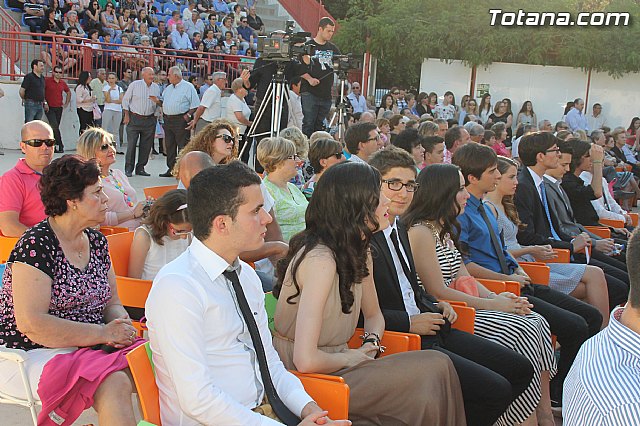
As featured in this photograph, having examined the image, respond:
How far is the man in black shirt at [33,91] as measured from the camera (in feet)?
42.2

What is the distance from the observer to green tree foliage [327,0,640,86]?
20.1m

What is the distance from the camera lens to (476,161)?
16.5 ft

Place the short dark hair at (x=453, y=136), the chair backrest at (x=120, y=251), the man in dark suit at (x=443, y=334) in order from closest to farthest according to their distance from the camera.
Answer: the man in dark suit at (x=443, y=334) < the chair backrest at (x=120, y=251) < the short dark hair at (x=453, y=136)

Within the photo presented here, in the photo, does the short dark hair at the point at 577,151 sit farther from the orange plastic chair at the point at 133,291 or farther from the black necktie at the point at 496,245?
the orange plastic chair at the point at 133,291

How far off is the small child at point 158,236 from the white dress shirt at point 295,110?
5.89m

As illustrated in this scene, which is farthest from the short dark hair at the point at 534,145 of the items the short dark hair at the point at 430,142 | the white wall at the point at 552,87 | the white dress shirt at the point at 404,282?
the white wall at the point at 552,87

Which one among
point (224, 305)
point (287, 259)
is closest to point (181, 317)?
point (224, 305)

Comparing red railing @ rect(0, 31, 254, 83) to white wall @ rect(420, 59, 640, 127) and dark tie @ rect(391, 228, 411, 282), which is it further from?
dark tie @ rect(391, 228, 411, 282)

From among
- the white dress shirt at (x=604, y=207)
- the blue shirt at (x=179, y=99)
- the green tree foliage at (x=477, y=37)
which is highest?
the green tree foliage at (x=477, y=37)

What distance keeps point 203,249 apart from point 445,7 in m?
21.6

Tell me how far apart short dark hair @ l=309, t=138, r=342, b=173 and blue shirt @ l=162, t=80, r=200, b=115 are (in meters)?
5.96

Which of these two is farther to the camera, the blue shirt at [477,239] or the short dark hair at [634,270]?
the blue shirt at [477,239]

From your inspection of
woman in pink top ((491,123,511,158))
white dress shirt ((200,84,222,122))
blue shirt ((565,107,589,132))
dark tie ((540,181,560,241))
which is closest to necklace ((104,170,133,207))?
dark tie ((540,181,560,241))

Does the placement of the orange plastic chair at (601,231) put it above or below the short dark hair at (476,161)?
below
